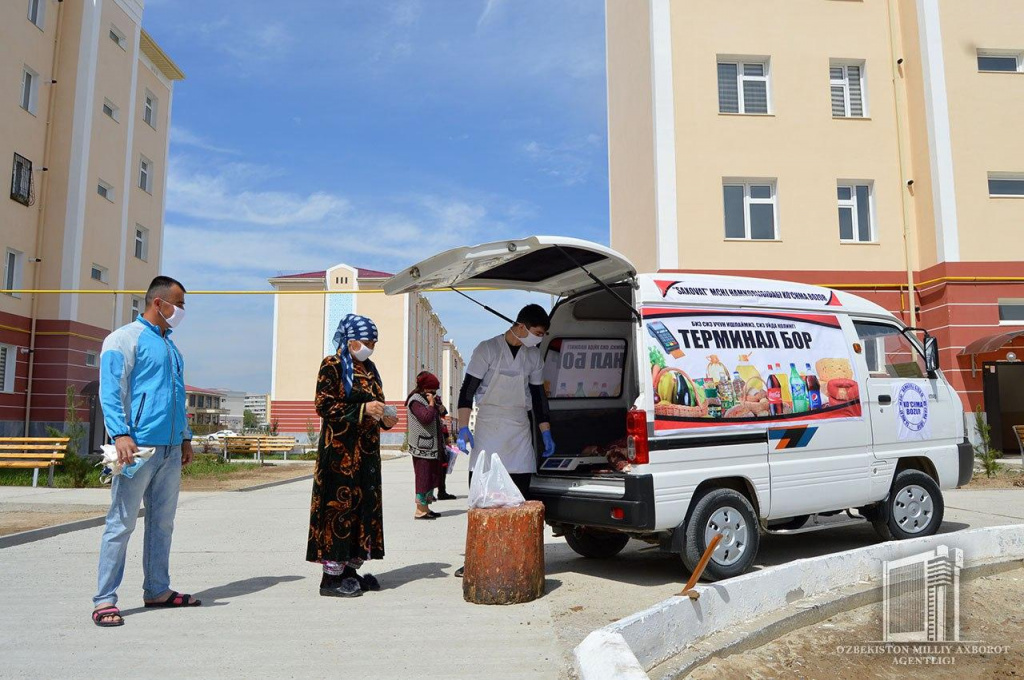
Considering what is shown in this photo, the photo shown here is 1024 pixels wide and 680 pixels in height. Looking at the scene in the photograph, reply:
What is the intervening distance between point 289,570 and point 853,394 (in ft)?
16.5

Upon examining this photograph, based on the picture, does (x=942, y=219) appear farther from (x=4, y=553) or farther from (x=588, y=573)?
(x=4, y=553)

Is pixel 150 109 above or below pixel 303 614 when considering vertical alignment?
above

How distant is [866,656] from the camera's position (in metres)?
4.16

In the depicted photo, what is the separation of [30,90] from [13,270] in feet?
17.3

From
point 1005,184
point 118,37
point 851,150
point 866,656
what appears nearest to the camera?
point 866,656

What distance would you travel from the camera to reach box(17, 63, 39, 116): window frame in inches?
853

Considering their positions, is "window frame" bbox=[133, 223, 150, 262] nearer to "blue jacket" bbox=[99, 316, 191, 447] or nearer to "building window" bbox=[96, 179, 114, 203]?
"building window" bbox=[96, 179, 114, 203]

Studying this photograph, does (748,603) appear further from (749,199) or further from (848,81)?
(848,81)

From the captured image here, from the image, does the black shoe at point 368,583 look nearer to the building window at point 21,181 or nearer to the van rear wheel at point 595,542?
the van rear wheel at point 595,542

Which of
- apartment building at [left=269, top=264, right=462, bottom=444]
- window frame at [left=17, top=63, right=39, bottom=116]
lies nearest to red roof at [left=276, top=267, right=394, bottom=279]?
apartment building at [left=269, top=264, right=462, bottom=444]

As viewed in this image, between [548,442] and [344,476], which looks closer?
[344,476]

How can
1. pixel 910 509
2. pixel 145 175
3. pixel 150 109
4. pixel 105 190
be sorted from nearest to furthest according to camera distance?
pixel 910 509
pixel 105 190
pixel 145 175
pixel 150 109

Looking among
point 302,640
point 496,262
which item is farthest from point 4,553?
point 496,262

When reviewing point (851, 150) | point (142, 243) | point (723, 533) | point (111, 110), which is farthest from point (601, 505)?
point (142, 243)
